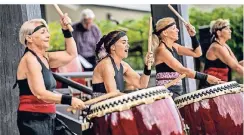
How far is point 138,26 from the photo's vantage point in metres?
8.56

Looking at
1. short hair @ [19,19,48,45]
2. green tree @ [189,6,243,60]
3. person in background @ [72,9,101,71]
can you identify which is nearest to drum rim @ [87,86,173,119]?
short hair @ [19,19,48,45]

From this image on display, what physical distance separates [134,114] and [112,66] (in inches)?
15.8

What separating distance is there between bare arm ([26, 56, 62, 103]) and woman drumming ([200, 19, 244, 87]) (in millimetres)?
1866

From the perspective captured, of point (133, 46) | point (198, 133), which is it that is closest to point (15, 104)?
point (198, 133)

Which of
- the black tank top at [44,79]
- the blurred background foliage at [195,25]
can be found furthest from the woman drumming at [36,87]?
the blurred background foliage at [195,25]

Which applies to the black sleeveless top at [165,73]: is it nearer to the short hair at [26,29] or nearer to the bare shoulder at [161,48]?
the bare shoulder at [161,48]

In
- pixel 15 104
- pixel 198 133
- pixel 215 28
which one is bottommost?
pixel 198 133

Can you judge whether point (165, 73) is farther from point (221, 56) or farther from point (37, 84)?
point (37, 84)

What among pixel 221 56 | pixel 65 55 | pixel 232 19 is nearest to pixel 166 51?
pixel 221 56

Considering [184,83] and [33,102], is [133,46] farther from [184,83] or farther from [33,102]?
[33,102]

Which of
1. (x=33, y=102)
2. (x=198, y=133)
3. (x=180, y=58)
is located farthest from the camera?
(x=180, y=58)

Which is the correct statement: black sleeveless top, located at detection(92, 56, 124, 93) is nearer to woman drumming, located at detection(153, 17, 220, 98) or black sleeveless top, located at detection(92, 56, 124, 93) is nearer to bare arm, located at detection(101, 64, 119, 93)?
bare arm, located at detection(101, 64, 119, 93)

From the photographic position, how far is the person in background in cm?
712

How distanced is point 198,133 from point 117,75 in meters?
0.81
